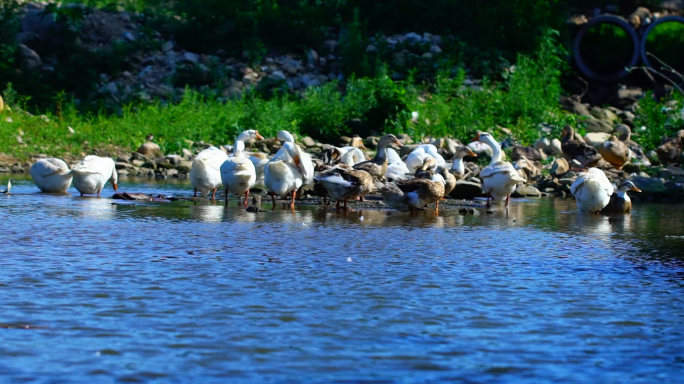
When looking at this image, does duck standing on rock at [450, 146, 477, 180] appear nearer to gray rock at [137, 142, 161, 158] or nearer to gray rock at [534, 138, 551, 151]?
gray rock at [534, 138, 551, 151]

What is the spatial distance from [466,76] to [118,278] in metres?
23.3

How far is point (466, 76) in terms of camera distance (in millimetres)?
29109

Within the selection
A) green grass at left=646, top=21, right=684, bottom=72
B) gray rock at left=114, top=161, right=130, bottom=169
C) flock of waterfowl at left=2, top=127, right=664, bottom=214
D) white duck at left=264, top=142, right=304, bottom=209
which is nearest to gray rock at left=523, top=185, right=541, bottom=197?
flock of waterfowl at left=2, top=127, right=664, bottom=214

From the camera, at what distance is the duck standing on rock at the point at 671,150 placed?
19.0m

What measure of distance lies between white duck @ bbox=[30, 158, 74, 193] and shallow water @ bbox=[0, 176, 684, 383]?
366 cm

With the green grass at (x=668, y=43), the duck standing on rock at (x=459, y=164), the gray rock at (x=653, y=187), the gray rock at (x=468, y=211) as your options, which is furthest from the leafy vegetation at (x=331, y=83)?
the gray rock at (x=468, y=211)

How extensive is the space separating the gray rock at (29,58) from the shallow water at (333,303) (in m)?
19.6

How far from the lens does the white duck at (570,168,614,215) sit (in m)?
12.6

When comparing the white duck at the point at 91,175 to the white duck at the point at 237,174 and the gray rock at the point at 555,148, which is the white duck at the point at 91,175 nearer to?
the white duck at the point at 237,174

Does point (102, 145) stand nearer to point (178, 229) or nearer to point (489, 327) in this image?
point (178, 229)

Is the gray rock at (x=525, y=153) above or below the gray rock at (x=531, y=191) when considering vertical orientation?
→ above

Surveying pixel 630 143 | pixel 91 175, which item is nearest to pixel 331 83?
pixel 630 143

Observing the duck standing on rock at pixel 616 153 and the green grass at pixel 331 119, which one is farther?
the green grass at pixel 331 119

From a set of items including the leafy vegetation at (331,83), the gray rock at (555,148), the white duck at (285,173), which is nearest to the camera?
the white duck at (285,173)
